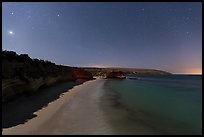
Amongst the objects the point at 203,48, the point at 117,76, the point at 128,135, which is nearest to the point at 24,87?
the point at 128,135

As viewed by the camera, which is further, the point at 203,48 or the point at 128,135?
the point at 128,135

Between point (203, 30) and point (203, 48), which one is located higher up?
point (203, 30)

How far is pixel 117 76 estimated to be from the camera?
3597 inches

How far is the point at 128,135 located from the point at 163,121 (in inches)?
188

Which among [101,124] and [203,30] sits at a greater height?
[203,30]

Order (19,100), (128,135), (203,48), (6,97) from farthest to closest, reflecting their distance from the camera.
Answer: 1. (19,100)
2. (6,97)
3. (128,135)
4. (203,48)

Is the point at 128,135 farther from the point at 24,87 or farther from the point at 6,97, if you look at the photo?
the point at 24,87

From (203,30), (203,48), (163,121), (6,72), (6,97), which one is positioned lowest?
(163,121)

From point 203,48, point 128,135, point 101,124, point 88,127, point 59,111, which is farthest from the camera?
point 59,111

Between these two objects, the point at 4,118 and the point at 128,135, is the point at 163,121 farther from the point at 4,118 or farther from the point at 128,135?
the point at 4,118

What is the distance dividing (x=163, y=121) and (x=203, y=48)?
7221 mm

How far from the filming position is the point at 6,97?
15.5 meters

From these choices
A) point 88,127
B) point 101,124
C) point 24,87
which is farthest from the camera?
point 24,87

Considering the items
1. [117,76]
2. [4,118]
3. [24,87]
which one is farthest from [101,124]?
[117,76]
